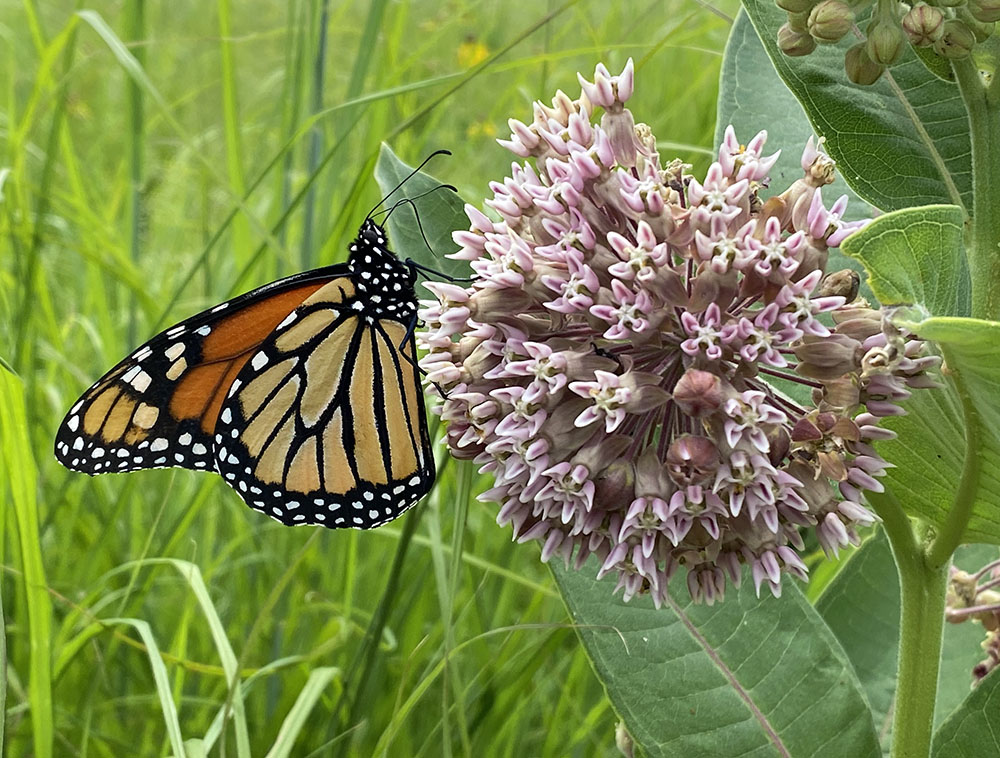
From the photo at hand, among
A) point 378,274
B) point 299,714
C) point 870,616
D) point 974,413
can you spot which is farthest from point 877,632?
point 378,274

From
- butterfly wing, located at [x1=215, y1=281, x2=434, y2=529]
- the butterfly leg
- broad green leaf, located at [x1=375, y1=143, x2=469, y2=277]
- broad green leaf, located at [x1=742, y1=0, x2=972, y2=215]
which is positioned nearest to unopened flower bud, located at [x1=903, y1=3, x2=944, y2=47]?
broad green leaf, located at [x1=742, y1=0, x2=972, y2=215]

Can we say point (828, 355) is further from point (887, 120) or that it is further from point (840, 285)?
point (887, 120)

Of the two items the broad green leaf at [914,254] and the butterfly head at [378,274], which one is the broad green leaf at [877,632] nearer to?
the broad green leaf at [914,254]

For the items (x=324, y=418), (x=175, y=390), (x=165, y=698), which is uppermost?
(x=175, y=390)

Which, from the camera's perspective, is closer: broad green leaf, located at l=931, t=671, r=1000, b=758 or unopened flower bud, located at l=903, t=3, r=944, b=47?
unopened flower bud, located at l=903, t=3, r=944, b=47

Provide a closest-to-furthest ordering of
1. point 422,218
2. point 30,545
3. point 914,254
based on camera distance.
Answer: point 914,254
point 422,218
point 30,545

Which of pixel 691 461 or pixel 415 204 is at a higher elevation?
pixel 415 204

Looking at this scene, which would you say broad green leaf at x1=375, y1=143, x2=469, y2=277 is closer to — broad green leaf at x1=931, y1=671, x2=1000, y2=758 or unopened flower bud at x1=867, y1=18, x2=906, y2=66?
unopened flower bud at x1=867, y1=18, x2=906, y2=66
